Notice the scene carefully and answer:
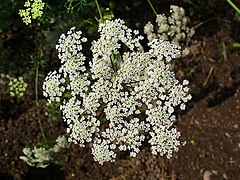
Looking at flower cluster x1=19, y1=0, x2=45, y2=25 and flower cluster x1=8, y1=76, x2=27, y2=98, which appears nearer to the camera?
flower cluster x1=19, y1=0, x2=45, y2=25

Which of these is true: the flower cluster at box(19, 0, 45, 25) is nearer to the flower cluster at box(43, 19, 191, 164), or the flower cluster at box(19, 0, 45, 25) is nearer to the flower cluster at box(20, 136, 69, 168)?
the flower cluster at box(43, 19, 191, 164)

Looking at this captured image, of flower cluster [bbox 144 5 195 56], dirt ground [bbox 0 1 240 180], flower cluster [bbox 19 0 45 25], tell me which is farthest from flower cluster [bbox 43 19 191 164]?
dirt ground [bbox 0 1 240 180]

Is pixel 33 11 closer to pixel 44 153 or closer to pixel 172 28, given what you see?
pixel 172 28

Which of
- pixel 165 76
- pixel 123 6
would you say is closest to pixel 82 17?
pixel 123 6

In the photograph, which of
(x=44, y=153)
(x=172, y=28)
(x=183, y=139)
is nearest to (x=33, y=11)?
(x=172, y=28)

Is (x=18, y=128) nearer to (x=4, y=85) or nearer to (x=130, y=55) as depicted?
(x=4, y=85)

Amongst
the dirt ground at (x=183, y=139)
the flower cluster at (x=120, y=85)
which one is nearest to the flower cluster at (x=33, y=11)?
the flower cluster at (x=120, y=85)

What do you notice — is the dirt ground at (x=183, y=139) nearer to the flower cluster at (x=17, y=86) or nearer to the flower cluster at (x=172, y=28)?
the flower cluster at (x=17, y=86)
